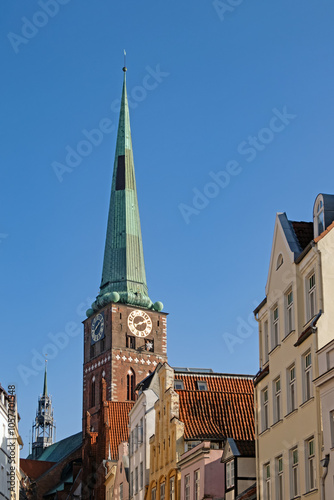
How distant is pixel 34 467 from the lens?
146 metres

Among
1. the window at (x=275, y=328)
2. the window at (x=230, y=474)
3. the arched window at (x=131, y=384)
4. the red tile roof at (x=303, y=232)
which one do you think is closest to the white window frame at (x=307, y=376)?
the window at (x=275, y=328)

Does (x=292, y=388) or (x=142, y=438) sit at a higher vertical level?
(x=142, y=438)

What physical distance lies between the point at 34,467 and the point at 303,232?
391ft

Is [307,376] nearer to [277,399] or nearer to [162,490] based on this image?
[277,399]

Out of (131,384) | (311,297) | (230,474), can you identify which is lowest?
(230,474)

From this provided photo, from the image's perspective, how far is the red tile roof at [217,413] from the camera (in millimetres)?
48188

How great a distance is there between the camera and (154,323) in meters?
134

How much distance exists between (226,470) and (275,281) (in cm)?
1000

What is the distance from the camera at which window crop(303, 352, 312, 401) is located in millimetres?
30312

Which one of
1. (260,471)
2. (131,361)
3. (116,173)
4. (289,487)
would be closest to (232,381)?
(260,471)

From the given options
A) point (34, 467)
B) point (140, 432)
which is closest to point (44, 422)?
point (34, 467)

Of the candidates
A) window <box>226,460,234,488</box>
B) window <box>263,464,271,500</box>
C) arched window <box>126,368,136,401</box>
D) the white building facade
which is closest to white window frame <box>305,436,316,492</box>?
window <box>263,464,271,500</box>

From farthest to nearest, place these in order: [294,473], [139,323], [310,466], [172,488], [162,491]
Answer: [139,323], [162,491], [172,488], [294,473], [310,466]

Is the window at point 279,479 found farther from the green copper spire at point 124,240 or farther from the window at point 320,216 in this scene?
the green copper spire at point 124,240
